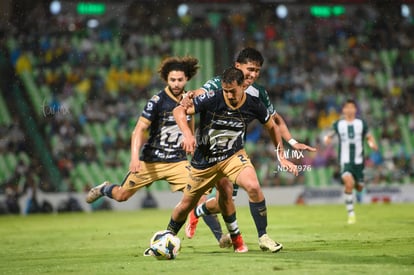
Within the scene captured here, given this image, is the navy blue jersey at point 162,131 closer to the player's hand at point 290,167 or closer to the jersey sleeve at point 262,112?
the jersey sleeve at point 262,112

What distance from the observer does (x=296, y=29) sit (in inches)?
1337

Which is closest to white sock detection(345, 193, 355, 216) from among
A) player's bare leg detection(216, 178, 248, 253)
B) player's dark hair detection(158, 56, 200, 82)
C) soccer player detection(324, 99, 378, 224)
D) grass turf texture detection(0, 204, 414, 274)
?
grass turf texture detection(0, 204, 414, 274)

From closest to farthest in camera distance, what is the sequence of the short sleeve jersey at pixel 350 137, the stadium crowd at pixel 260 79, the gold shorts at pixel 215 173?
the gold shorts at pixel 215 173
the short sleeve jersey at pixel 350 137
the stadium crowd at pixel 260 79

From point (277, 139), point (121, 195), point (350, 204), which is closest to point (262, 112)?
point (277, 139)

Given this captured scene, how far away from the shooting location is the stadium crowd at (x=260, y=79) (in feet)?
91.7

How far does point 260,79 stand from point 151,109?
20.5 meters

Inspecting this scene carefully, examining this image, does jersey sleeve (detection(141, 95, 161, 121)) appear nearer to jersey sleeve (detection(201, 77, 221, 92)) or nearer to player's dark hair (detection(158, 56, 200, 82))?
player's dark hair (detection(158, 56, 200, 82))

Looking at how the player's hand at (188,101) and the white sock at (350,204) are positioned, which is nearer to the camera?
the player's hand at (188,101)

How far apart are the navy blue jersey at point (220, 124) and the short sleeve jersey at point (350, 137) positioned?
8.76 meters

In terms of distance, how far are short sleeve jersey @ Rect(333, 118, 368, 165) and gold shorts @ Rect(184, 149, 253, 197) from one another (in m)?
8.87

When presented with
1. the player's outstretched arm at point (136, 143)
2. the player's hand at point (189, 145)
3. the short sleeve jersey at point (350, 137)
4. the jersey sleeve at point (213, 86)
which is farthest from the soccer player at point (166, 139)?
the short sleeve jersey at point (350, 137)

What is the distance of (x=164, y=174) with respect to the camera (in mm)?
12109

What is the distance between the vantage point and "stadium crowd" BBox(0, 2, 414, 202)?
27938mm

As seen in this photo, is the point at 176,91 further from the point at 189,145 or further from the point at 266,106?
the point at 189,145
